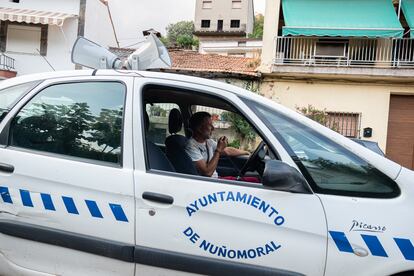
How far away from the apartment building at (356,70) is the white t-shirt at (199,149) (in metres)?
11.4

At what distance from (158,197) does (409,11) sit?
14.5 meters

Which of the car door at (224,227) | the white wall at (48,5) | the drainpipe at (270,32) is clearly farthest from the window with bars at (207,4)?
the car door at (224,227)

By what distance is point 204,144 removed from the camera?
3.36 m

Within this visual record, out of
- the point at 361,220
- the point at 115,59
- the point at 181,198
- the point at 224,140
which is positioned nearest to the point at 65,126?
the point at 115,59

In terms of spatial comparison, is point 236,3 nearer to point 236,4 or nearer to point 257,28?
point 236,4

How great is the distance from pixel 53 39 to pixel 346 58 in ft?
42.3

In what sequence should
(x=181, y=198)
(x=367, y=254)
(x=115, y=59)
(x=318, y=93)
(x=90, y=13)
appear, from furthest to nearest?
1. (x=90, y=13)
2. (x=318, y=93)
3. (x=115, y=59)
4. (x=181, y=198)
5. (x=367, y=254)

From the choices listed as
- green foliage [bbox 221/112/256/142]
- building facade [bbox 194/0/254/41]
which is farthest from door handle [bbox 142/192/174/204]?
building facade [bbox 194/0/254/41]

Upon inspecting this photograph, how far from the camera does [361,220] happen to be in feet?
6.61

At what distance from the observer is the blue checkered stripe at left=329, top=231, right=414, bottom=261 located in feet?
6.48

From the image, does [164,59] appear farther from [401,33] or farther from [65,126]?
[401,33]

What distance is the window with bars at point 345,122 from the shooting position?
46.2 feet

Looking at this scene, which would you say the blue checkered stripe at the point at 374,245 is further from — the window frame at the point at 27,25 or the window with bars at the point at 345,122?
the window frame at the point at 27,25

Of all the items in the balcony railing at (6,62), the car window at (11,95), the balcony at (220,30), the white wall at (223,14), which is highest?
the white wall at (223,14)
